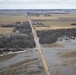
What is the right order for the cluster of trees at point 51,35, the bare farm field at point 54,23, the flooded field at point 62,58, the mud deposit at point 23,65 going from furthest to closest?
the bare farm field at point 54,23
the cluster of trees at point 51,35
the flooded field at point 62,58
the mud deposit at point 23,65

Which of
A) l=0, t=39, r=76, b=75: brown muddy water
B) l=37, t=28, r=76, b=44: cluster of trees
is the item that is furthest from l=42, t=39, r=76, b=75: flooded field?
l=37, t=28, r=76, b=44: cluster of trees

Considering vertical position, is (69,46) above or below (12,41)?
below

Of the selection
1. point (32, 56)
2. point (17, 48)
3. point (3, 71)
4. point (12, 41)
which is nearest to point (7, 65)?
point (3, 71)

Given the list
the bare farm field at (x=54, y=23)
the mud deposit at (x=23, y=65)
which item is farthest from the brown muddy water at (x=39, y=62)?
the bare farm field at (x=54, y=23)

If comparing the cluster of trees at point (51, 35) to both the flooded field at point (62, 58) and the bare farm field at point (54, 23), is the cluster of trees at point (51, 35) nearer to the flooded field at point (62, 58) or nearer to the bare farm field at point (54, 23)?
the flooded field at point (62, 58)

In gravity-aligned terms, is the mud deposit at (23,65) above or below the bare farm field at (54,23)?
below

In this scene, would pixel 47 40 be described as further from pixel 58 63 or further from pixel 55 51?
pixel 58 63

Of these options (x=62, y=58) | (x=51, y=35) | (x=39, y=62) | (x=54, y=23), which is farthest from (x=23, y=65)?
(x=54, y=23)

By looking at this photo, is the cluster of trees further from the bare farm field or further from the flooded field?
the bare farm field
